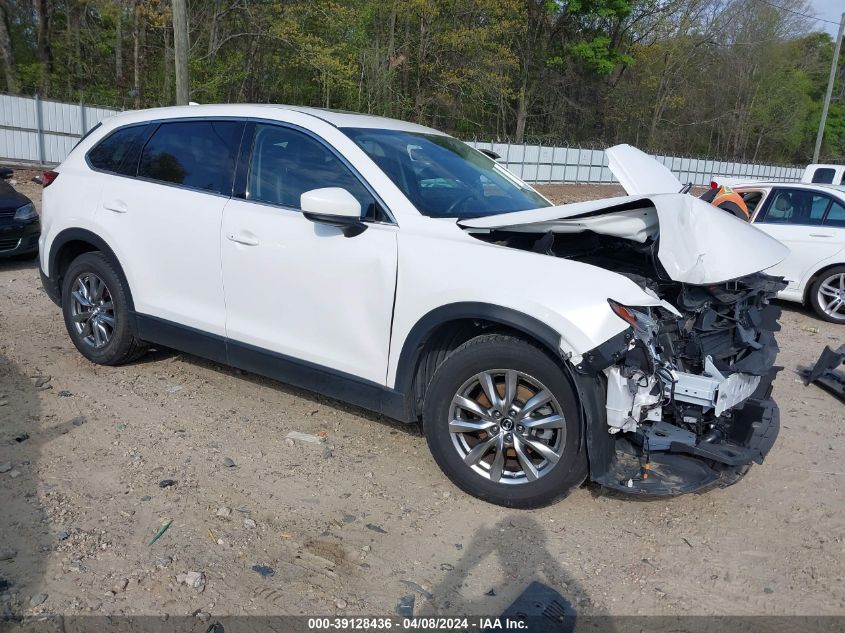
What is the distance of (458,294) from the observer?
361 centimetres

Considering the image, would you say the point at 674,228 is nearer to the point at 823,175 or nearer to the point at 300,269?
the point at 300,269

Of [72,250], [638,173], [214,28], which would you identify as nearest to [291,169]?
[638,173]

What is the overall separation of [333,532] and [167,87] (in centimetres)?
2951

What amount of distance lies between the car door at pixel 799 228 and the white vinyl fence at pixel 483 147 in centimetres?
246

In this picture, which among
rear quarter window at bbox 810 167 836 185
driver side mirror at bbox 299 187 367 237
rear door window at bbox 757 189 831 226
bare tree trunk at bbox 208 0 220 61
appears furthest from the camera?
bare tree trunk at bbox 208 0 220 61

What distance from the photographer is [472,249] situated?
12.1 feet

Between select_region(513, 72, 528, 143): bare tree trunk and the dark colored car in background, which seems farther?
select_region(513, 72, 528, 143): bare tree trunk

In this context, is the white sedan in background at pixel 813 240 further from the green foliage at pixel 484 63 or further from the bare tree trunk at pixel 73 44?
the bare tree trunk at pixel 73 44

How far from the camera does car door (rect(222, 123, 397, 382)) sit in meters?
3.92

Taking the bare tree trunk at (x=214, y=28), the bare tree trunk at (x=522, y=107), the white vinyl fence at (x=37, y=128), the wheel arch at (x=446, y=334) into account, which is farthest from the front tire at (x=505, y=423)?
the bare tree trunk at (x=522, y=107)

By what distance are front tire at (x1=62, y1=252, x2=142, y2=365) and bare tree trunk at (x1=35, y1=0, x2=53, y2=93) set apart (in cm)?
2862

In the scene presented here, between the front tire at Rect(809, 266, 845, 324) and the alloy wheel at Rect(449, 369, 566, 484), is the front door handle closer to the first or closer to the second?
the alloy wheel at Rect(449, 369, 566, 484)

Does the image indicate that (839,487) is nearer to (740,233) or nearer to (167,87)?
(740,233)

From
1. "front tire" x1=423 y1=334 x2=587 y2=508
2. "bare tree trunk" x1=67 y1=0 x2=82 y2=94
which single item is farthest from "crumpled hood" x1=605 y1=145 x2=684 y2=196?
"bare tree trunk" x1=67 y1=0 x2=82 y2=94
